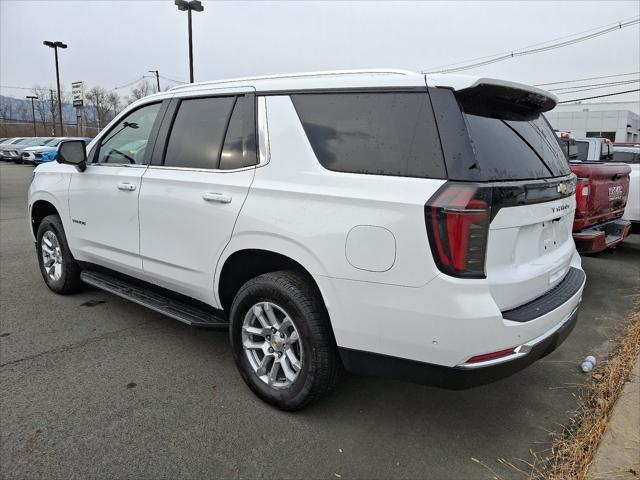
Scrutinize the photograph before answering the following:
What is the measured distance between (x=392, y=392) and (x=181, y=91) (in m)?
2.66

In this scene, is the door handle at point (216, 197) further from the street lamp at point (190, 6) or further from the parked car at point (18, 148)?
the parked car at point (18, 148)

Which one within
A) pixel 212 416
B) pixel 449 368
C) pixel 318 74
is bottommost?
pixel 212 416

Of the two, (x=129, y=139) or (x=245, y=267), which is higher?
(x=129, y=139)

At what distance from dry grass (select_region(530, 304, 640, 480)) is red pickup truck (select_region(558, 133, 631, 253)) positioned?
1180 mm

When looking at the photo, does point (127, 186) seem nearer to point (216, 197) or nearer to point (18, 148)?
point (216, 197)

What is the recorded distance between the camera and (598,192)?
505 cm

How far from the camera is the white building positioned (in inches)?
2047

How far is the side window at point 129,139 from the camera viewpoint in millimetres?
3717

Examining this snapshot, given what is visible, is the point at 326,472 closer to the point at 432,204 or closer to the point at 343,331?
the point at 343,331

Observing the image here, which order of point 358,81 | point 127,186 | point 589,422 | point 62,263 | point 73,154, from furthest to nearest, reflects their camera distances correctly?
1. point 62,263
2. point 73,154
3. point 127,186
4. point 589,422
5. point 358,81

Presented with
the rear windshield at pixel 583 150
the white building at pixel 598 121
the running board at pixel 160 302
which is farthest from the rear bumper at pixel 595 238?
the white building at pixel 598 121

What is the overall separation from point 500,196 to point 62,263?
4.23 meters

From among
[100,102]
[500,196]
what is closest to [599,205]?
[500,196]

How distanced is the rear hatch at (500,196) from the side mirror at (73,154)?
3.19m
